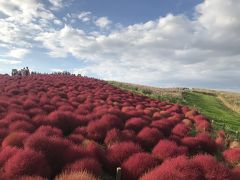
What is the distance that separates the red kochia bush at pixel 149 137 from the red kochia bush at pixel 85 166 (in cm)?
391

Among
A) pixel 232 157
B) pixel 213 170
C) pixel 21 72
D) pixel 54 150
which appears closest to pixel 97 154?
pixel 54 150

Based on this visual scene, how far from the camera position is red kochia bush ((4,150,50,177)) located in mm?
7359

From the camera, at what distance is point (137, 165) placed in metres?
8.64

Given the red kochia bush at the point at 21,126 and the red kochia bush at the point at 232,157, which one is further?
the red kochia bush at the point at 232,157

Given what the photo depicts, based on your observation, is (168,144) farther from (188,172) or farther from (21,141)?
(21,141)

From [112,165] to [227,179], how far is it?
8.91 feet

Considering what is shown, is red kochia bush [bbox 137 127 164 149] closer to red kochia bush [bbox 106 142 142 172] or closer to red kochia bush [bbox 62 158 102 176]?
red kochia bush [bbox 106 142 142 172]

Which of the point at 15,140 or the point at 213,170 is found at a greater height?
the point at 15,140

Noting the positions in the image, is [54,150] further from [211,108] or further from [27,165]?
[211,108]

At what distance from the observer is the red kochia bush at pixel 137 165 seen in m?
8.37

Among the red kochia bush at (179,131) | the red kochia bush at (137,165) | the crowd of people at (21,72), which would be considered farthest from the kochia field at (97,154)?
the crowd of people at (21,72)

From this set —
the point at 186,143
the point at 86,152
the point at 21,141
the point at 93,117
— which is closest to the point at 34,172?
the point at 86,152

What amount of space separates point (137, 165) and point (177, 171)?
1.17 m

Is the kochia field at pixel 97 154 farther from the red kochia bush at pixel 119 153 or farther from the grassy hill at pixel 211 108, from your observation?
the grassy hill at pixel 211 108
